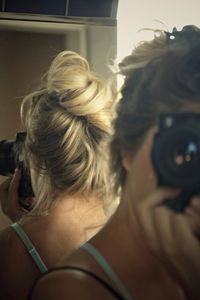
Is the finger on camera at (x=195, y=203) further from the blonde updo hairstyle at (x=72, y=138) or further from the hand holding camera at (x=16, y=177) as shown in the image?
the hand holding camera at (x=16, y=177)

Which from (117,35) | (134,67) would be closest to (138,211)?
(134,67)

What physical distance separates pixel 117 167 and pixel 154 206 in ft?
0.23

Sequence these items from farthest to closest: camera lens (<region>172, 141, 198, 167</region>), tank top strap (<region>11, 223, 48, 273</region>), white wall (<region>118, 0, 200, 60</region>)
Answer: white wall (<region>118, 0, 200, 60</region>) → tank top strap (<region>11, 223, 48, 273</region>) → camera lens (<region>172, 141, 198, 167</region>)

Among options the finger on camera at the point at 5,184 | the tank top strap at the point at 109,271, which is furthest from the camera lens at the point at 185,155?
the finger on camera at the point at 5,184

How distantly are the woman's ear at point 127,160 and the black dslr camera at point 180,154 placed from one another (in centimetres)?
4

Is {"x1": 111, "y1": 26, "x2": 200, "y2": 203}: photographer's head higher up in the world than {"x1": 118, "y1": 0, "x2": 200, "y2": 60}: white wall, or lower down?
lower down

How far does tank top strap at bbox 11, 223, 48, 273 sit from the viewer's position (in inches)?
25.4

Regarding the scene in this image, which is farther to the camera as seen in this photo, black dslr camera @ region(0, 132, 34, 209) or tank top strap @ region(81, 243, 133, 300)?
black dslr camera @ region(0, 132, 34, 209)

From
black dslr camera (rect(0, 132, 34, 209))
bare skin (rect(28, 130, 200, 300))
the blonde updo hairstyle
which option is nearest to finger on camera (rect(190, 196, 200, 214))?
bare skin (rect(28, 130, 200, 300))

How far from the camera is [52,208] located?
2.20 feet

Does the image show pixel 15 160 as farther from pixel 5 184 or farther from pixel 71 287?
pixel 71 287

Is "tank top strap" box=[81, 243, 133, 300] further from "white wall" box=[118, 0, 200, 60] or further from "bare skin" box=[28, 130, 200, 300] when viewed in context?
"white wall" box=[118, 0, 200, 60]

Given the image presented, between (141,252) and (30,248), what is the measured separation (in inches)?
9.3

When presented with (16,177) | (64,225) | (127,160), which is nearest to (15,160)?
(16,177)
